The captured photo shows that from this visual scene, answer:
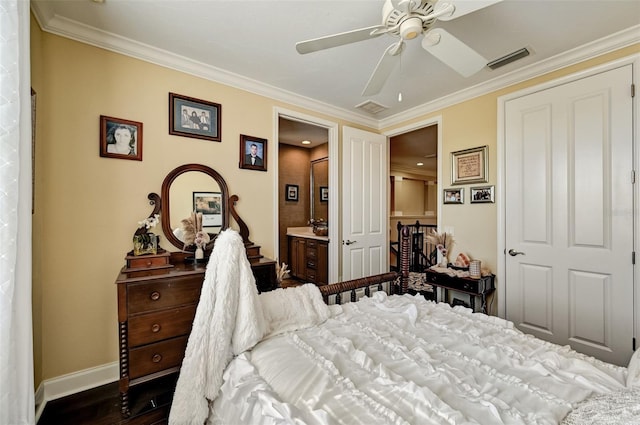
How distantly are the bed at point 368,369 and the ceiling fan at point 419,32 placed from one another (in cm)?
124

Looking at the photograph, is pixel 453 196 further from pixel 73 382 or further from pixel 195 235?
pixel 73 382

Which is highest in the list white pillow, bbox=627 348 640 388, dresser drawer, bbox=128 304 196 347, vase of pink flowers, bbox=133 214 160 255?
vase of pink flowers, bbox=133 214 160 255

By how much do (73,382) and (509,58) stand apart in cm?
430

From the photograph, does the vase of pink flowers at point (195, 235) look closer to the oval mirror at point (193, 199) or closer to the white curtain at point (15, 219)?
the oval mirror at point (193, 199)

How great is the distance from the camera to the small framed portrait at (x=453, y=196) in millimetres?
3075

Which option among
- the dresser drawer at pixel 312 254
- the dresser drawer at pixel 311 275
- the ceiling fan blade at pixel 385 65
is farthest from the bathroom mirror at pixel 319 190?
the ceiling fan blade at pixel 385 65

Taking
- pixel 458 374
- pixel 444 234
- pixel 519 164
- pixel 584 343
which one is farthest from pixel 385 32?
pixel 584 343

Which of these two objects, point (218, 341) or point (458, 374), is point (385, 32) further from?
point (218, 341)

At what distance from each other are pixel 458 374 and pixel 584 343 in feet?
6.76

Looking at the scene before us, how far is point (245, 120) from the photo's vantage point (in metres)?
2.79

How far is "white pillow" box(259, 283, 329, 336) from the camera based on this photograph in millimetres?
1489


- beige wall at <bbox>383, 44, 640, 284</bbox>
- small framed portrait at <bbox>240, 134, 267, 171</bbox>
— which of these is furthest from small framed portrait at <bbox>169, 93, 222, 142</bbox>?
beige wall at <bbox>383, 44, 640, 284</bbox>

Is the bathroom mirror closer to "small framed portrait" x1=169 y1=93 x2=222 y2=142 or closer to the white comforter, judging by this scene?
"small framed portrait" x1=169 y1=93 x2=222 y2=142

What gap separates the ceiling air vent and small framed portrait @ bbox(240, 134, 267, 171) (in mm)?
1338
